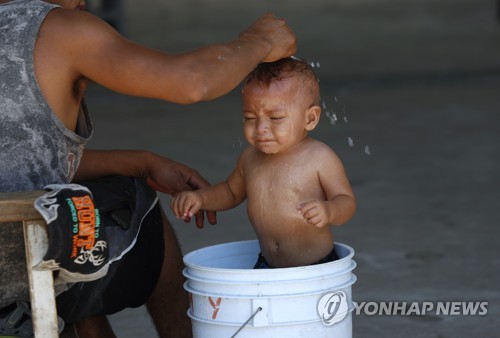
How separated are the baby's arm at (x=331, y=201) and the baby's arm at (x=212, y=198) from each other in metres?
0.28

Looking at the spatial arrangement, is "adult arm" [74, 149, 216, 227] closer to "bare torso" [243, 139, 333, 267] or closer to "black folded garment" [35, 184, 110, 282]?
"bare torso" [243, 139, 333, 267]

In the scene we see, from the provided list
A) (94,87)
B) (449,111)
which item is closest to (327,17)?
(94,87)

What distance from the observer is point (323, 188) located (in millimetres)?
2658

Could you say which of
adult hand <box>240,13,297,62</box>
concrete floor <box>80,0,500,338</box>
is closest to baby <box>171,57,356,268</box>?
adult hand <box>240,13,297,62</box>

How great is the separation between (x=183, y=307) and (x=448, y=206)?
2.36m

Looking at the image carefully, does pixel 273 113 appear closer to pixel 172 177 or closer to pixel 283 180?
pixel 283 180

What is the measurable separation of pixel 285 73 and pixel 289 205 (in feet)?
1.12

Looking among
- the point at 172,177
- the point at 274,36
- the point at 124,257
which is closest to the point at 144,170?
the point at 172,177

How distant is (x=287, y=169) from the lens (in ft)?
8.77

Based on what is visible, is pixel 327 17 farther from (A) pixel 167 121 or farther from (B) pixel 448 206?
Result: (B) pixel 448 206

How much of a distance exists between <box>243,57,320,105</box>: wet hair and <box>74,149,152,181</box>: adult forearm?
46 centimetres

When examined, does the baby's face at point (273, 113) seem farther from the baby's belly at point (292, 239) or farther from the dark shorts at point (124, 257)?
the dark shorts at point (124, 257)

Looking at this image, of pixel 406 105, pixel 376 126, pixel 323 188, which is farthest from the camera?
pixel 406 105

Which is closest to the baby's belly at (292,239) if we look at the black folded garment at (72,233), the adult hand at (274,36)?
the adult hand at (274,36)
